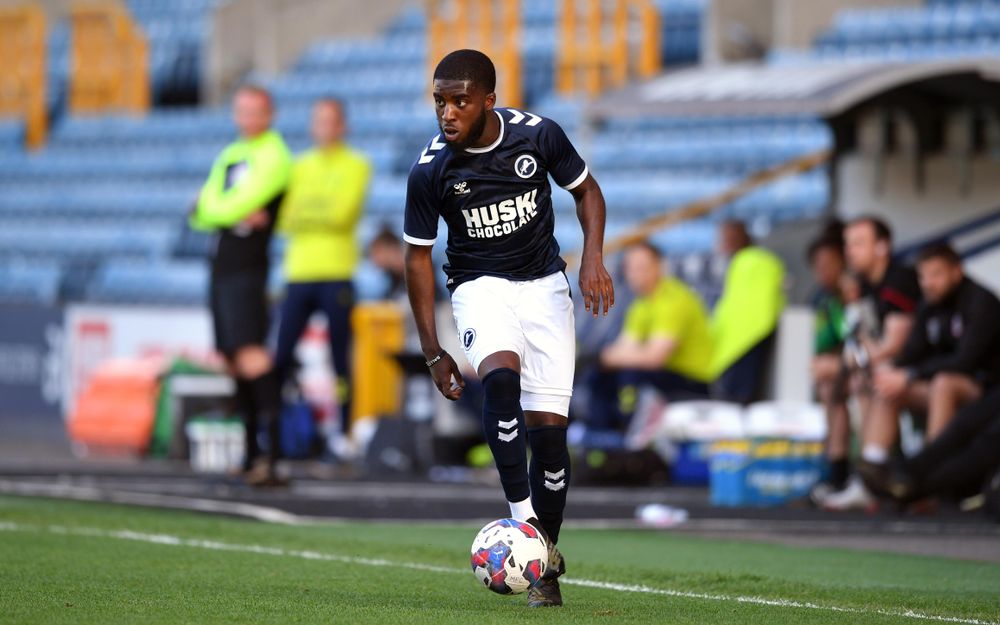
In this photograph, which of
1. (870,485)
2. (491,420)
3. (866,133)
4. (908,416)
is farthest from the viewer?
(866,133)

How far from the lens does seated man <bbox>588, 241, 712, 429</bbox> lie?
40.4ft

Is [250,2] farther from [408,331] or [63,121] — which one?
[408,331]

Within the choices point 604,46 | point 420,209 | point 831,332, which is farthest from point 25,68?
point 420,209

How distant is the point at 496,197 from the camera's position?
5926mm

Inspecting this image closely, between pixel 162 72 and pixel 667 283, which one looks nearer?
pixel 667 283

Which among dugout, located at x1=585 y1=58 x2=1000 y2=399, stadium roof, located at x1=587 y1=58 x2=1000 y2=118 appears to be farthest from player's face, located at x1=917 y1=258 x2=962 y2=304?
dugout, located at x1=585 y1=58 x2=1000 y2=399

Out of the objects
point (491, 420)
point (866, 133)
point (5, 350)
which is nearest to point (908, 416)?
point (866, 133)

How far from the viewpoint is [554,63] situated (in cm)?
2089

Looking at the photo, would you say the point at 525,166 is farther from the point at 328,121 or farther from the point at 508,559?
the point at 328,121

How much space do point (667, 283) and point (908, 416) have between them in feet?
6.34

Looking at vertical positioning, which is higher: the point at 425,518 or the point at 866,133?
the point at 866,133

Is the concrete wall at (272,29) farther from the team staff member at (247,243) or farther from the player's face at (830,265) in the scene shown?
the player's face at (830,265)

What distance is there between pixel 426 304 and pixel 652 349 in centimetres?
644

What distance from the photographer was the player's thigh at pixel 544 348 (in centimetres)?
598
